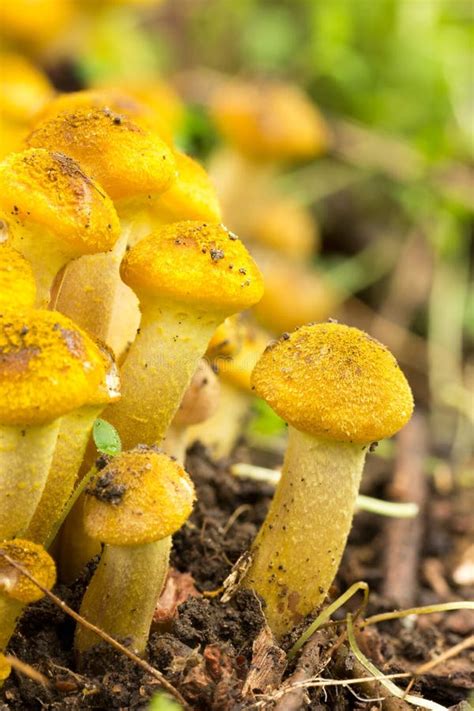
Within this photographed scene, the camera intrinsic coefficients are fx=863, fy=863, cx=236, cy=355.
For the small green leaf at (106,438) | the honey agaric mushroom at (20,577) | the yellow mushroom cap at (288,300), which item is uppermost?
the small green leaf at (106,438)

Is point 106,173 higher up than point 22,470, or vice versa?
point 106,173

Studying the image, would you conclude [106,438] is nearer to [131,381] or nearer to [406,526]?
[131,381]

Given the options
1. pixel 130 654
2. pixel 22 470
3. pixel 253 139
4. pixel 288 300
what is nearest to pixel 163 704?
pixel 130 654

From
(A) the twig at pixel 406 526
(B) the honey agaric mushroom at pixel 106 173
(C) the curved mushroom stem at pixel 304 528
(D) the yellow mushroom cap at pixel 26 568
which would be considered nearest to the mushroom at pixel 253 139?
(A) the twig at pixel 406 526

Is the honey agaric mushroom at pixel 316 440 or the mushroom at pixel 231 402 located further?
the mushroom at pixel 231 402

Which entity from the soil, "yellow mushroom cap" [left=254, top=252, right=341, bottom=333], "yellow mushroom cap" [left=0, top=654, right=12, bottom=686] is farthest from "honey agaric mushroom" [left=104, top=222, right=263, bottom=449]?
"yellow mushroom cap" [left=254, top=252, right=341, bottom=333]

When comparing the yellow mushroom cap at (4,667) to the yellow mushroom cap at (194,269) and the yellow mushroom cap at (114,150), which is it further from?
the yellow mushroom cap at (114,150)
